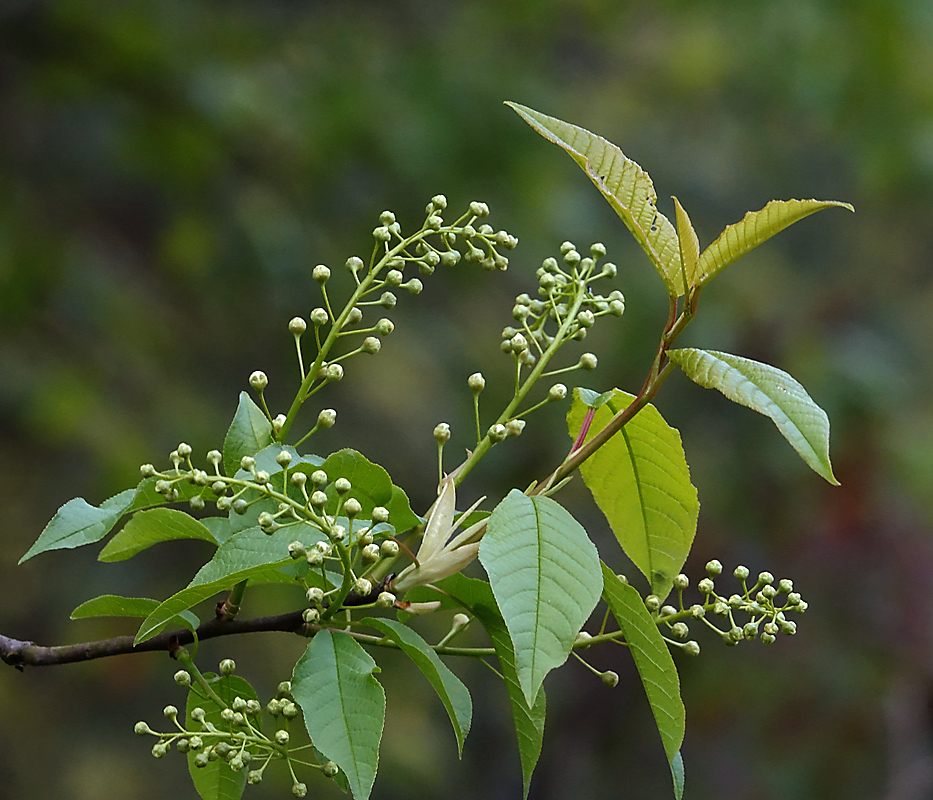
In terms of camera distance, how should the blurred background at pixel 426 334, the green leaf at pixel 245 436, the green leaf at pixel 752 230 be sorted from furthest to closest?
the blurred background at pixel 426 334 → the green leaf at pixel 245 436 → the green leaf at pixel 752 230

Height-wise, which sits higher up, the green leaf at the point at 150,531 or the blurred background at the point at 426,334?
the green leaf at the point at 150,531

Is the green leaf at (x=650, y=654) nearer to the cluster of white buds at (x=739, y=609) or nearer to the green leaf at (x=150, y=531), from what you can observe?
the cluster of white buds at (x=739, y=609)

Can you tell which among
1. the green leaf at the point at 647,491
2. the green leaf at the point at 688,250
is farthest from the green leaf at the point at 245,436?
the green leaf at the point at 688,250

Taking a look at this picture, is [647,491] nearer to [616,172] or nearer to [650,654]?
[650,654]

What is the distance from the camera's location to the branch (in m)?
0.88

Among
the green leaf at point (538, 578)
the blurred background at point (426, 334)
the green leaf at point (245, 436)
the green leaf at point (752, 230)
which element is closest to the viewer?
the green leaf at point (538, 578)

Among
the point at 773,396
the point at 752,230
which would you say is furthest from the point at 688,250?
the point at 773,396

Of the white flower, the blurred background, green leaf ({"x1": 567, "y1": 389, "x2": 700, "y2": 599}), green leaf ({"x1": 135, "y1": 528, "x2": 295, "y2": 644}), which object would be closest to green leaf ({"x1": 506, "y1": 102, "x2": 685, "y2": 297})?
green leaf ({"x1": 567, "y1": 389, "x2": 700, "y2": 599})

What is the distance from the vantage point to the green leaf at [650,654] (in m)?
0.84

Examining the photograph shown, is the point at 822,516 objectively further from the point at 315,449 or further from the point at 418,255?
the point at 418,255

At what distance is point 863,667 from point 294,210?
296 centimetres

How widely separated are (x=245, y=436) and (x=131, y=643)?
0.65 feet

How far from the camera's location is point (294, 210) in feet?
12.7

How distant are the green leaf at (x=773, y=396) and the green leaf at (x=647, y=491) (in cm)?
16
